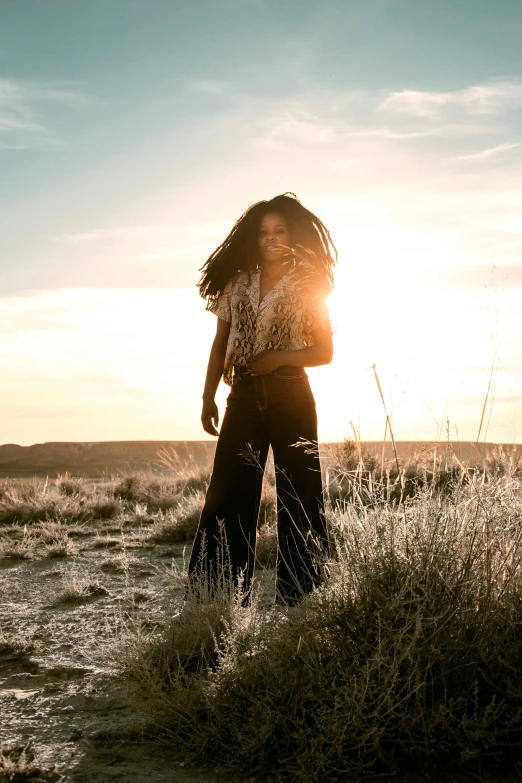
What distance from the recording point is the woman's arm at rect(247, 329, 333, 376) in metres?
3.82

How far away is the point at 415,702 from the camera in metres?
2.29

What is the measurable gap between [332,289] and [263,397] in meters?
0.72

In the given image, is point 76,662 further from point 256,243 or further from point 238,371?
point 256,243

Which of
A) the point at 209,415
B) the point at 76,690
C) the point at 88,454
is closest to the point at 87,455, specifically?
the point at 88,454

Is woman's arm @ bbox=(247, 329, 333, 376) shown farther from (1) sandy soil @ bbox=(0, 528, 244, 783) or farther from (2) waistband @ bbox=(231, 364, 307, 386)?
(1) sandy soil @ bbox=(0, 528, 244, 783)

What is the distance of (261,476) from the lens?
3.95 metres

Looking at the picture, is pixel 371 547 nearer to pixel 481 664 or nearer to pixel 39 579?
pixel 481 664

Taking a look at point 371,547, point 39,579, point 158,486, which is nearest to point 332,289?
point 371,547

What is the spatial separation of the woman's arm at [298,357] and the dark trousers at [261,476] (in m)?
0.08

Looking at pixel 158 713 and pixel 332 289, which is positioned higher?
pixel 332 289

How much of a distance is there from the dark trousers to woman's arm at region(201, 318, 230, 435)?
263mm

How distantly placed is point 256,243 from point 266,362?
76 centimetres

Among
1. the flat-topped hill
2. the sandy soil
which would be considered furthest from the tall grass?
the flat-topped hill

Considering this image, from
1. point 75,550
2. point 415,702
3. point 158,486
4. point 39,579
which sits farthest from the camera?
point 158,486
